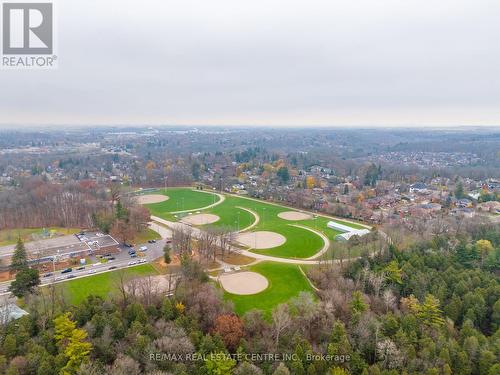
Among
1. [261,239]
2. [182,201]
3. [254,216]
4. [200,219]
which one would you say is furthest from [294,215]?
[182,201]

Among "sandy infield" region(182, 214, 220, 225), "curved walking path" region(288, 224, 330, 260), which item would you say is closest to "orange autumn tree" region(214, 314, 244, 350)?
"curved walking path" region(288, 224, 330, 260)

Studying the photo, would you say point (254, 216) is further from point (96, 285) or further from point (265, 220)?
point (96, 285)

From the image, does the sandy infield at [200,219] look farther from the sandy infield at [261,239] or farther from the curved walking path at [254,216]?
the sandy infield at [261,239]

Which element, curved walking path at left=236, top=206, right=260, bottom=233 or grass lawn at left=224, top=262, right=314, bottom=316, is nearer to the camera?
grass lawn at left=224, top=262, right=314, bottom=316

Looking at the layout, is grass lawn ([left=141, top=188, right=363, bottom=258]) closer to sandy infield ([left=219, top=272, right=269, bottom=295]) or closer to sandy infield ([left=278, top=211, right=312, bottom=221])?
sandy infield ([left=278, top=211, right=312, bottom=221])

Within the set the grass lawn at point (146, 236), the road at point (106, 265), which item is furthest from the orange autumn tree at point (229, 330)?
the grass lawn at point (146, 236)

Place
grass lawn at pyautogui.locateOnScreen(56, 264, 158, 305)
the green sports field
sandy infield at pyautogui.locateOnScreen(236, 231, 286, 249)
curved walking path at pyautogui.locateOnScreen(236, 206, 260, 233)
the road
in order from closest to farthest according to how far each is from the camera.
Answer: grass lawn at pyautogui.locateOnScreen(56, 264, 158, 305) → the green sports field → the road → sandy infield at pyautogui.locateOnScreen(236, 231, 286, 249) → curved walking path at pyautogui.locateOnScreen(236, 206, 260, 233)
